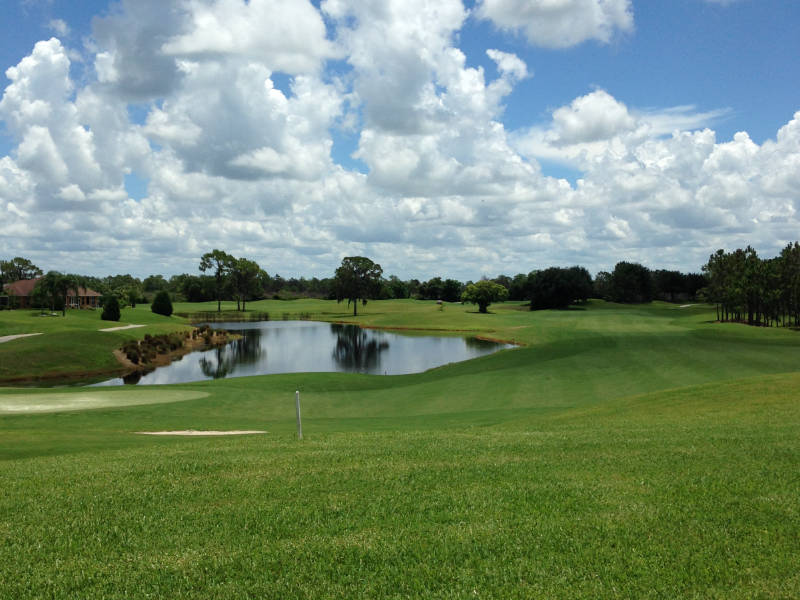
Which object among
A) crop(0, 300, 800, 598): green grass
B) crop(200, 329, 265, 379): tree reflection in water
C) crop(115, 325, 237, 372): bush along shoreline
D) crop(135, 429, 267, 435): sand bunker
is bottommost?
crop(200, 329, 265, 379): tree reflection in water

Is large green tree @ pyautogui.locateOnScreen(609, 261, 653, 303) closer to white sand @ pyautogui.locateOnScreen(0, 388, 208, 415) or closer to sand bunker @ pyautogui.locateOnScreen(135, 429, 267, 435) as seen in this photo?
white sand @ pyautogui.locateOnScreen(0, 388, 208, 415)

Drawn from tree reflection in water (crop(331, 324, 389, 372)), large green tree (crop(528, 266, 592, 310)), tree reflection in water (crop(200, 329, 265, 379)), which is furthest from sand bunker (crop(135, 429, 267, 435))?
large green tree (crop(528, 266, 592, 310))

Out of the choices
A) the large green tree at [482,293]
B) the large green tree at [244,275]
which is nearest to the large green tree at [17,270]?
the large green tree at [244,275]

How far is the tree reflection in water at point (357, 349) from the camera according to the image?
166 feet

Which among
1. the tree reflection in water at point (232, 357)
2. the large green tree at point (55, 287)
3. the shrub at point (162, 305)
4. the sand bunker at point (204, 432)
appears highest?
the large green tree at point (55, 287)

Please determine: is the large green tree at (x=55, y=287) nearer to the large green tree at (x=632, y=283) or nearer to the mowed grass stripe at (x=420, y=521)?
the mowed grass stripe at (x=420, y=521)

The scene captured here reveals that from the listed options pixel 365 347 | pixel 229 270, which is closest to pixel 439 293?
pixel 229 270

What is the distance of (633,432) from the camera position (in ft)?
39.9

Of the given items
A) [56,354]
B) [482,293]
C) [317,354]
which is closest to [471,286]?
[482,293]

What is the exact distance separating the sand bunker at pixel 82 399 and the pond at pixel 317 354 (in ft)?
50.3

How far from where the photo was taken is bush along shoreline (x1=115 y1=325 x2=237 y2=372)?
4959 centimetres

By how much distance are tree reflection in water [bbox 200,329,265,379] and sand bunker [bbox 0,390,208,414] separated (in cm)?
1751

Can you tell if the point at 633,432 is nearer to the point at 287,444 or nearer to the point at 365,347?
the point at 287,444

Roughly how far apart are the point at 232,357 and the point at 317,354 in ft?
27.7
